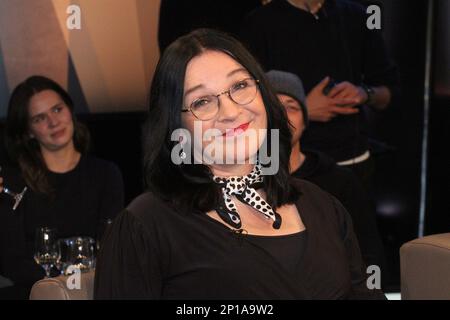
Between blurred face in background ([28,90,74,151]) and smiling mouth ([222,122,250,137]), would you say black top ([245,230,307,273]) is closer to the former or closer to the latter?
smiling mouth ([222,122,250,137])

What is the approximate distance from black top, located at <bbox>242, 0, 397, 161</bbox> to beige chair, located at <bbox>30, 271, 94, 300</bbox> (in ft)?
7.42

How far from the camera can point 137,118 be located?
13.5 feet

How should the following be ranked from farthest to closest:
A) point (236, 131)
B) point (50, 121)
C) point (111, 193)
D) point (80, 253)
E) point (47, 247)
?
1. point (111, 193)
2. point (50, 121)
3. point (47, 247)
4. point (80, 253)
5. point (236, 131)

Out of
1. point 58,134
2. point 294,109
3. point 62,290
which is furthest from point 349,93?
point 62,290

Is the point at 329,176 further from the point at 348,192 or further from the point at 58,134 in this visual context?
the point at 58,134

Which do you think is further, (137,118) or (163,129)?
(137,118)

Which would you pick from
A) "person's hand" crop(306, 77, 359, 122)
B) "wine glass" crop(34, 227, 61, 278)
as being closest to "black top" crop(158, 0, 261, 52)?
"person's hand" crop(306, 77, 359, 122)

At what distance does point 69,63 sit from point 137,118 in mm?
418

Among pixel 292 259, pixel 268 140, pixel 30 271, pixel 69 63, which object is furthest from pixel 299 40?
pixel 292 259

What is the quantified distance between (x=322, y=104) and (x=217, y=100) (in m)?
2.18

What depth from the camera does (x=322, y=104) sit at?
4.05 meters

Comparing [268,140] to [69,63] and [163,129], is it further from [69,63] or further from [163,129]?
[69,63]

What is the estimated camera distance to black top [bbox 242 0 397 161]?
13.0 feet

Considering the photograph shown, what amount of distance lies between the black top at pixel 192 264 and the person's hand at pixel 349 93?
2201mm
